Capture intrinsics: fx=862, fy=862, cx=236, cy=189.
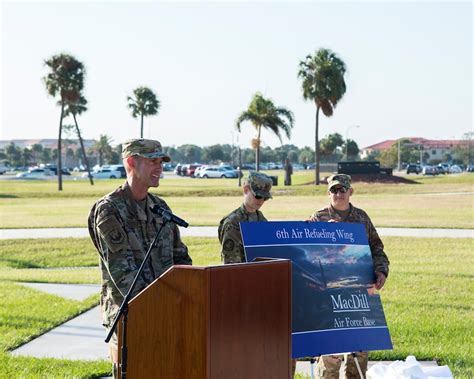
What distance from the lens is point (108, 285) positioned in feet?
15.2

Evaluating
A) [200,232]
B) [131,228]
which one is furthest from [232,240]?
[200,232]

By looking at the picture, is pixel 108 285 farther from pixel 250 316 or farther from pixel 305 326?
pixel 305 326

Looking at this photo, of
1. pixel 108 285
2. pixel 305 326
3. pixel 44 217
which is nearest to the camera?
pixel 108 285

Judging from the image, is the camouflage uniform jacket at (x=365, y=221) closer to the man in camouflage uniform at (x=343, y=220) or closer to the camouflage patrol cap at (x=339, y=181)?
the man in camouflage uniform at (x=343, y=220)

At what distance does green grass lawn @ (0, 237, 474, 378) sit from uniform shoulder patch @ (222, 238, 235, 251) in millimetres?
2141

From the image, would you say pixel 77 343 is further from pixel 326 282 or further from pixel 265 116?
pixel 265 116

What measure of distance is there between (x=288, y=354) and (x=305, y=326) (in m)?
1.34

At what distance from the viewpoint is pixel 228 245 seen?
6.01 meters

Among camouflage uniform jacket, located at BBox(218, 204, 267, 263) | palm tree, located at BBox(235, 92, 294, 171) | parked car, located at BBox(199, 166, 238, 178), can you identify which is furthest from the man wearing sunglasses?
parked car, located at BBox(199, 166, 238, 178)

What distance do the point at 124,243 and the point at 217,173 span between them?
265 feet

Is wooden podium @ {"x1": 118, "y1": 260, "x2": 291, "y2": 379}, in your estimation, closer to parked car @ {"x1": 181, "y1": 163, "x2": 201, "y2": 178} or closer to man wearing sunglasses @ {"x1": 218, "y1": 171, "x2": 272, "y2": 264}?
man wearing sunglasses @ {"x1": 218, "y1": 171, "x2": 272, "y2": 264}

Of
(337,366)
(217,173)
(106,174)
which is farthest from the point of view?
(106,174)

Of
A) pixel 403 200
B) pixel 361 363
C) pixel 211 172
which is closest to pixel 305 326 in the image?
pixel 361 363

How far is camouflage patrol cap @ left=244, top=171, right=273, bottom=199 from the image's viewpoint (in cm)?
602
